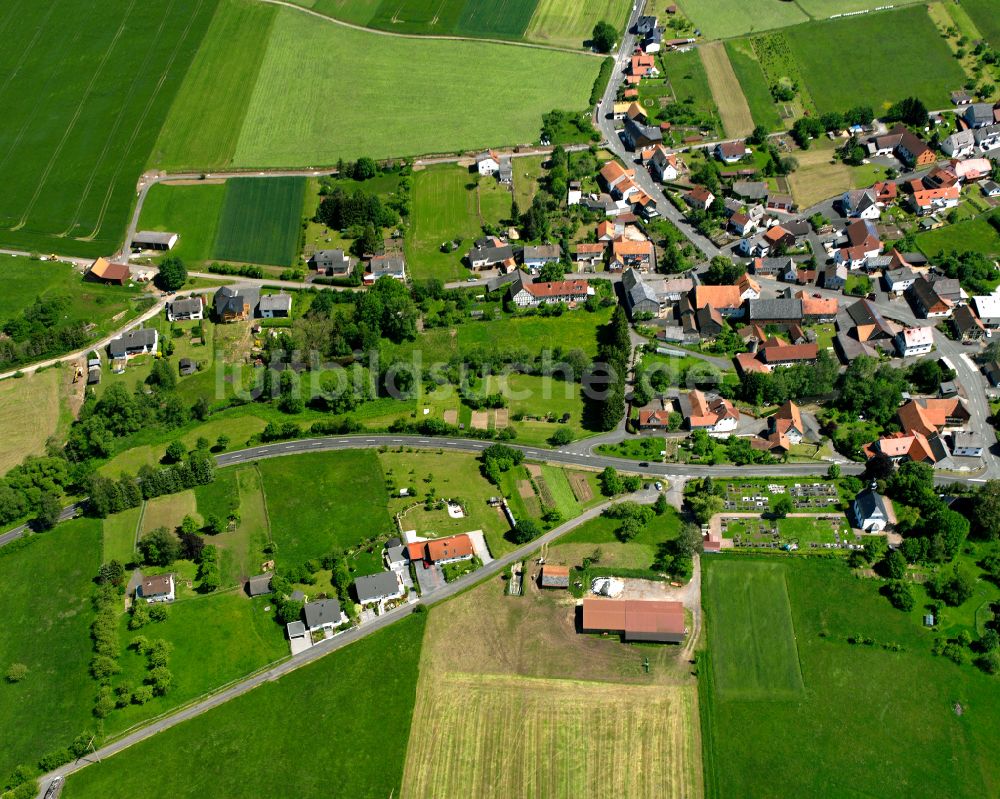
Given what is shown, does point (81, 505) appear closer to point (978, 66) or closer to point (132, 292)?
point (132, 292)

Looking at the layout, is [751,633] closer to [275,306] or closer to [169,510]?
[169,510]

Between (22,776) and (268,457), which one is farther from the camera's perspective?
(268,457)

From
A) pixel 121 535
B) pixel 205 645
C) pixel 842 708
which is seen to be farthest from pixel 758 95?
pixel 205 645

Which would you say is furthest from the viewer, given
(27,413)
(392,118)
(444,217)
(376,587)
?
(392,118)

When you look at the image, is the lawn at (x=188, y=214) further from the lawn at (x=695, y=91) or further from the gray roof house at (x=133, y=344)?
the lawn at (x=695, y=91)

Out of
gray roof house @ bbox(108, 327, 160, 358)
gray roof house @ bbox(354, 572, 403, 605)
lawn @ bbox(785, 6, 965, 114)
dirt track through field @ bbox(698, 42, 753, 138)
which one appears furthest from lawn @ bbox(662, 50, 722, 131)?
gray roof house @ bbox(354, 572, 403, 605)

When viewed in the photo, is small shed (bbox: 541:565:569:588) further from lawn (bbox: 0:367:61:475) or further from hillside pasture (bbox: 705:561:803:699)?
lawn (bbox: 0:367:61:475)

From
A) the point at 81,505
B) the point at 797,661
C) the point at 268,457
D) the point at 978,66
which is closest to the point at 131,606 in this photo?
the point at 81,505
